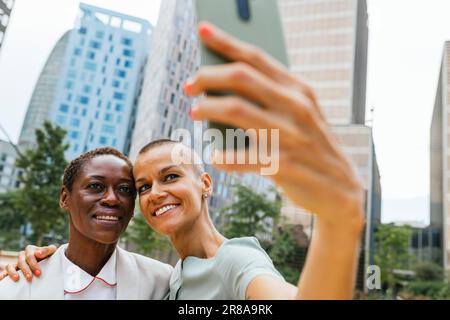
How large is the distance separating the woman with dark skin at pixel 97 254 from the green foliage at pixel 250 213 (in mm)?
8918

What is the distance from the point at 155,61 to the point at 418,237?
15972 millimetres

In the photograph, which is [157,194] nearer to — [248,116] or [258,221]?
[248,116]

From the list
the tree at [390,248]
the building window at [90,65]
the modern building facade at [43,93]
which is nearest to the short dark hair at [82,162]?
the tree at [390,248]

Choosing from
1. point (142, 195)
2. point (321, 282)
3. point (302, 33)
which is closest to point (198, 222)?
point (142, 195)

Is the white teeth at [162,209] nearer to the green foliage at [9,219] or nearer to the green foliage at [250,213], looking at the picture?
the green foliage at [250,213]

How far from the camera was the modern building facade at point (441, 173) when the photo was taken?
1862 cm

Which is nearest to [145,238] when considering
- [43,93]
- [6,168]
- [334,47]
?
[334,47]

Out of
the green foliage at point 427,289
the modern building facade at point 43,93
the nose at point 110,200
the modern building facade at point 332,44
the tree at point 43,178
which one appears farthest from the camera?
the modern building facade at point 43,93

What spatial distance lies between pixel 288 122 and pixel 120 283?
53cm

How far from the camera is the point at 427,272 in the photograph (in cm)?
1284

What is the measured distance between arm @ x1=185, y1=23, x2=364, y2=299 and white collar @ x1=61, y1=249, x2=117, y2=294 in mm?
486

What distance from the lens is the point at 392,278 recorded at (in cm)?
1029

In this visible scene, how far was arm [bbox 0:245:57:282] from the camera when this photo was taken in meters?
0.70

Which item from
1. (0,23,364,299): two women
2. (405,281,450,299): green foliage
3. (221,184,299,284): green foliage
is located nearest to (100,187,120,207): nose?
(0,23,364,299): two women
